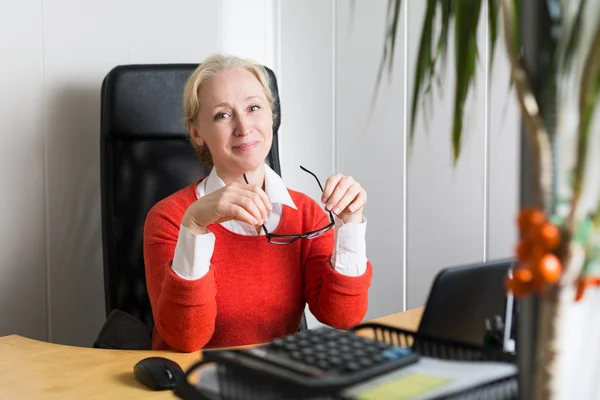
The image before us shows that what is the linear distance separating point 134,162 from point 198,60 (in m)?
0.56

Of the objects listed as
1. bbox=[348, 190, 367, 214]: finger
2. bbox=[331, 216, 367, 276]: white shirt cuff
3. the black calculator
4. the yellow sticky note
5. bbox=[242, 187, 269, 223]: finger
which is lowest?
bbox=[331, 216, 367, 276]: white shirt cuff

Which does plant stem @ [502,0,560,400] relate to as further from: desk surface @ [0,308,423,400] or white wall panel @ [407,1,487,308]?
white wall panel @ [407,1,487,308]

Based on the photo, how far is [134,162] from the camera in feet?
6.28

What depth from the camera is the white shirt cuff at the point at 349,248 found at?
5.03 feet

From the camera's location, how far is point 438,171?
2154 mm

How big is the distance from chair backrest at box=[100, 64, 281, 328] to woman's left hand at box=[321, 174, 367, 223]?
1.71 ft

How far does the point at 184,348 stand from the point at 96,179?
0.92 m

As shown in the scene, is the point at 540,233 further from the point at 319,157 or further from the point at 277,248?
the point at 319,157

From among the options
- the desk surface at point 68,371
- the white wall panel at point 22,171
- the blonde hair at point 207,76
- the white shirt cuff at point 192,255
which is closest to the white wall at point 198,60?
the white wall panel at point 22,171

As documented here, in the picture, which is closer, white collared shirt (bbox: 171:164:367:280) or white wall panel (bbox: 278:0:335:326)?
white collared shirt (bbox: 171:164:367:280)

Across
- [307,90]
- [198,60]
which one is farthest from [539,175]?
[307,90]

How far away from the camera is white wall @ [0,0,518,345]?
198cm

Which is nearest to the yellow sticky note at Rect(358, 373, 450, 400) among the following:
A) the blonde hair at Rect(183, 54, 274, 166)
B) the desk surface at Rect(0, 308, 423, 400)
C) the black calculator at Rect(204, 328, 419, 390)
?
the black calculator at Rect(204, 328, 419, 390)

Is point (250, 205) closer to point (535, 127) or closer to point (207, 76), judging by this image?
point (207, 76)
